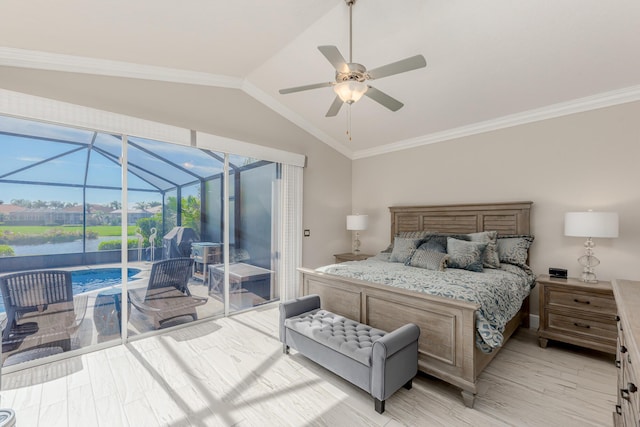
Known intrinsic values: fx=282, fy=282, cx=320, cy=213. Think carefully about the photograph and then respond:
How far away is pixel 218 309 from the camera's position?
3932 mm

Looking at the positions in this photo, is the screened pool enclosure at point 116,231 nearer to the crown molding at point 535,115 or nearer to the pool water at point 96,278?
the pool water at point 96,278

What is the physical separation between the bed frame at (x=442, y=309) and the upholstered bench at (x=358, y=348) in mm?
178

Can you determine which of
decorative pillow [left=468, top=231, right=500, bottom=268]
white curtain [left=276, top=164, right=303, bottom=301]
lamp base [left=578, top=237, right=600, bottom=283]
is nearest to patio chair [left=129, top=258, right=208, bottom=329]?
white curtain [left=276, top=164, right=303, bottom=301]

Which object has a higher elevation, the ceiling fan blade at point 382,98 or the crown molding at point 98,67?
the crown molding at point 98,67

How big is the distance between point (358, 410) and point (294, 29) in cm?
350

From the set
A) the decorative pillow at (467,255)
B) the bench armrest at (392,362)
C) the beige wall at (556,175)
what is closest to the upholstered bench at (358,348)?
the bench armrest at (392,362)

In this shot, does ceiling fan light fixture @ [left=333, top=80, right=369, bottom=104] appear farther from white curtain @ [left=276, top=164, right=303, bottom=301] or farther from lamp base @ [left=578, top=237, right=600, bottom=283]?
lamp base @ [left=578, top=237, right=600, bottom=283]

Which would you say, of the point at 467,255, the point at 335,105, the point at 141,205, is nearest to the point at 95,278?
the point at 141,205

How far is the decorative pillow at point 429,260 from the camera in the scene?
331 centimetres

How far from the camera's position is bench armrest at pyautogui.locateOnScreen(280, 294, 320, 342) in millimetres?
2864

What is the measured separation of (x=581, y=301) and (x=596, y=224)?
31.4 inches

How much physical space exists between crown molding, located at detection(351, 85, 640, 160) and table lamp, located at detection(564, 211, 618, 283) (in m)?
1.31

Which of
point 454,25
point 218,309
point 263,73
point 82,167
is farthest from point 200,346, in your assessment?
point 454,25

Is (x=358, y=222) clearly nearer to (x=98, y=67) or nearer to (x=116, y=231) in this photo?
(x=116, y=231)
